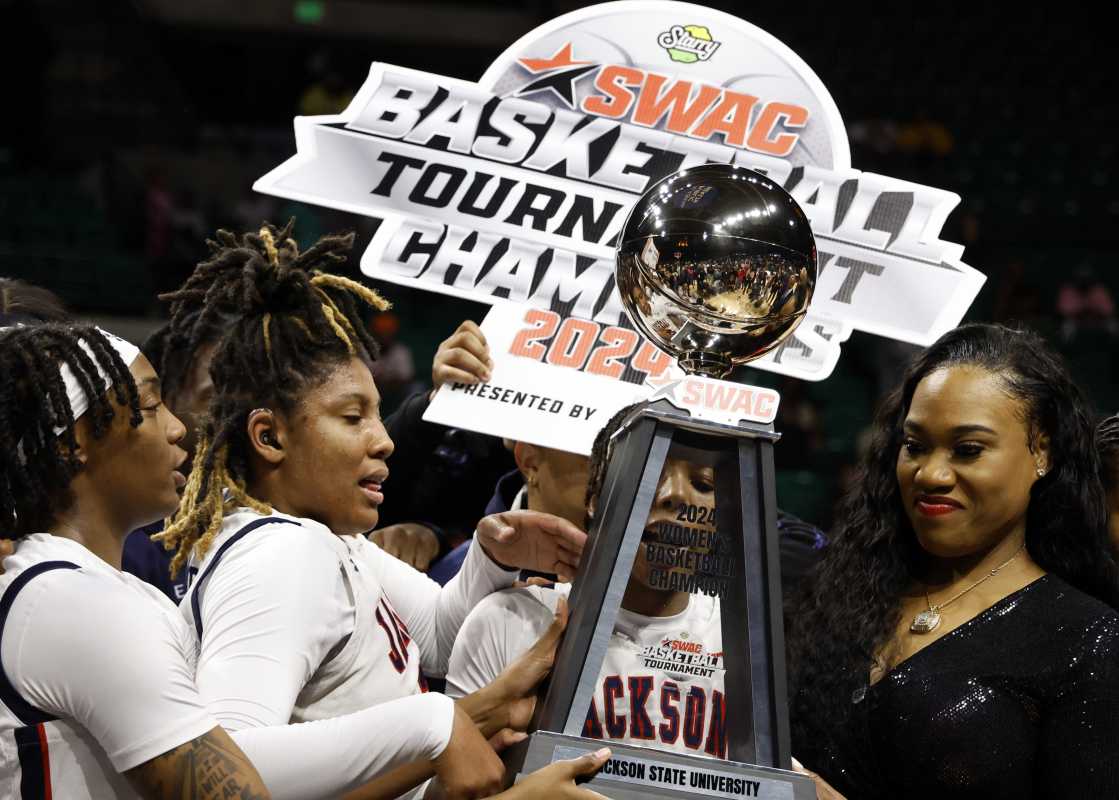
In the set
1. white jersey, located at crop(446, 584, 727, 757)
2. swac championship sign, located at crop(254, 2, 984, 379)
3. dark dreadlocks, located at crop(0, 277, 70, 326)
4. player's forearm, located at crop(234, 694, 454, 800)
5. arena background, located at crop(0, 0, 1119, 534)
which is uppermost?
arena background, located at crop(0, 0, 1119, 534)

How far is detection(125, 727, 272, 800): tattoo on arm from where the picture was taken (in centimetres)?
147

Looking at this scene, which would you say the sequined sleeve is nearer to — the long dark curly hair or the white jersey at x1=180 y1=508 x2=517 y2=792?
the long dark curly hair

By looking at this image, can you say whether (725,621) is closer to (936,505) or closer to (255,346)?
(936,505)

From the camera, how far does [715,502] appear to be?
1585mm

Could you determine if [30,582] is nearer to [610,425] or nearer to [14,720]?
[14,720]

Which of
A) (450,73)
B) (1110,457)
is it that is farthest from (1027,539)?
→ (450,73)

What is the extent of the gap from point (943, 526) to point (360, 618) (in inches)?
37.1

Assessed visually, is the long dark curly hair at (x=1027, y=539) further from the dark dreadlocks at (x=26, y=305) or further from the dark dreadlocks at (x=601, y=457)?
the dark dreadlocks at (x=26, y=305)

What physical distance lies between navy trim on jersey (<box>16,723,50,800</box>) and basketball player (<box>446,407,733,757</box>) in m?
0.62

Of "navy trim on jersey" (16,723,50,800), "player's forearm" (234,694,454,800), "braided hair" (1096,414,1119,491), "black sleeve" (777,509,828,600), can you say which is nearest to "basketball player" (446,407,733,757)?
"player's forearm" (234,694,454,800)

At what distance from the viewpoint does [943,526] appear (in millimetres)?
2127

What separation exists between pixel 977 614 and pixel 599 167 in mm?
1016

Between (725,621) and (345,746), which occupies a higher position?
(725,621)

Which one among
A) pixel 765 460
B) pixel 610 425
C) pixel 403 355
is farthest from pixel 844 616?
pixel 403 355
